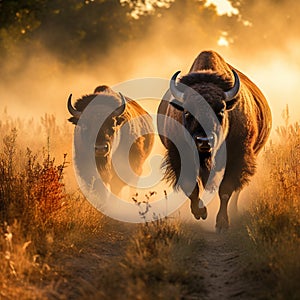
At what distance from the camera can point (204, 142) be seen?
8.13m

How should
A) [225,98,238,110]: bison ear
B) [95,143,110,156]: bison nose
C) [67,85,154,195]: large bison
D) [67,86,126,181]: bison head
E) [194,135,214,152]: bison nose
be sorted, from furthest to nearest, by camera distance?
[67,85,154,195]: large bison → [67,86,126,181]: bison head → [95,143,110,156]: bison nose → [225,98,238,110]: bison ear → [194,135,214,152]: bison nose

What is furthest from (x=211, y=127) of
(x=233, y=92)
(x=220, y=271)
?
(x=220, y=271)

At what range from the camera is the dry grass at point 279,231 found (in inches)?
223

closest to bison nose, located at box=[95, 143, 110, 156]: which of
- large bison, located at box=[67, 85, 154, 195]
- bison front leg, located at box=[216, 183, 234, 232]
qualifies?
large bison, located at box=[67, 85, 154, 195]

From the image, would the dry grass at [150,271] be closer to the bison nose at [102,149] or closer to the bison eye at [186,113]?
the bison eye at [186,113]

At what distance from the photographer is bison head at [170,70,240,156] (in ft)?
27.3

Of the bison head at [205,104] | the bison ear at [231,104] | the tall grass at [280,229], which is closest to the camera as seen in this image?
the tall grass at [280,229]

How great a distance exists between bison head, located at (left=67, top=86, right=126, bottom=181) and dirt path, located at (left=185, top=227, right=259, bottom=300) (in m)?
2.51

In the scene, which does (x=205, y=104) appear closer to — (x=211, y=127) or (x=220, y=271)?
(x=211, y=127)

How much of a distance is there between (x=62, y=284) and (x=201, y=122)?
2927mm

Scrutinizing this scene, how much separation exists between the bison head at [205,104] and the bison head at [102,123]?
1798 millimetres

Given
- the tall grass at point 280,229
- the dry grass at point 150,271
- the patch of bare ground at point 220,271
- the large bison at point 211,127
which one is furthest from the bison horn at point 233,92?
the dry grass at point 150,271

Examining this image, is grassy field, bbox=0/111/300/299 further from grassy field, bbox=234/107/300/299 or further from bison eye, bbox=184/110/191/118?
bison eye, bbox=184/110/191/118

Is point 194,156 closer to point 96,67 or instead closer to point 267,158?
point 267,158
